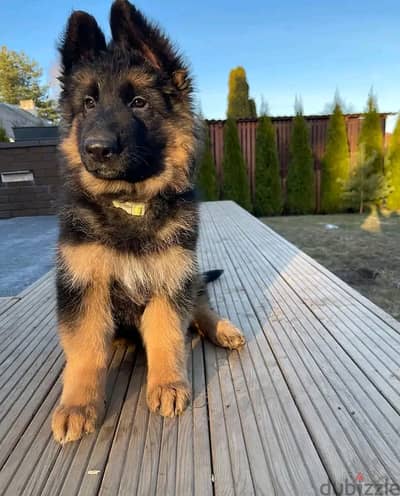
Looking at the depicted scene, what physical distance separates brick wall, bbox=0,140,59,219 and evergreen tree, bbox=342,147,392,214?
9.14 m

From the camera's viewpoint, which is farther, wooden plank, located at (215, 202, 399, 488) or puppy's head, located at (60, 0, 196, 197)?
puppy's head, located at (60, 0, 196, 197)

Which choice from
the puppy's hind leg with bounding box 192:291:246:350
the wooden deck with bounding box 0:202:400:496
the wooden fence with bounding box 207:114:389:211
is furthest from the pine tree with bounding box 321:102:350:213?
the puppy's hind leg with bounding box 192:291:246:350

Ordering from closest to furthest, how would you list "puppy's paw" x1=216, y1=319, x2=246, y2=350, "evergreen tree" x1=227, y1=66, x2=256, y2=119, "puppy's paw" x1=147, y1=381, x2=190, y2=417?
"puppy's paw" x1=147, y1=381, x2=190, y2=417, "puppy's paw" x1=216, y1=319, x2=246, y2=350, "evergreen tree" x1=227, y1=66, x2=256, y2=119

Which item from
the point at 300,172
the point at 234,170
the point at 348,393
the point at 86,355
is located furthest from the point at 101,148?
the point at 300,172

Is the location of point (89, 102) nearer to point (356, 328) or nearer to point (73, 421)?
point (73, 421)

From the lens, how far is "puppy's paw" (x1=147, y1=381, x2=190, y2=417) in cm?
137

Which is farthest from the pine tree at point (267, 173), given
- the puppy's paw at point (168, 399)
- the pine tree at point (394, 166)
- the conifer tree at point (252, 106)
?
the puppy's paw at point (168, 399)

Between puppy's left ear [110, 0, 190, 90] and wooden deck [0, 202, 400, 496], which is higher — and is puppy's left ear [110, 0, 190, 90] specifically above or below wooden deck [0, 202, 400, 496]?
above

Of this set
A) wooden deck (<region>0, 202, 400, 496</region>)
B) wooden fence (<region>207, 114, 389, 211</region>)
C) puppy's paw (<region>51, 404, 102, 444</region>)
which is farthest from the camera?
wooden fence (<region>207, 114, 389, 211</region>)

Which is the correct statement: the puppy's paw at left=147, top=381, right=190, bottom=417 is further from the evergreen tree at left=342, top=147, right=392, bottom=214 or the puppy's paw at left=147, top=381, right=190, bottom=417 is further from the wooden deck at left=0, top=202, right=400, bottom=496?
the evergreen tree at left=342, top=147, right=392, bottom=214

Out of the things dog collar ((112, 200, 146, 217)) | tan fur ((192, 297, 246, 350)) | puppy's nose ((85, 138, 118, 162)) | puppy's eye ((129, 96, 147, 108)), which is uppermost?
puppy's eye ((129, 96, 147, 108))

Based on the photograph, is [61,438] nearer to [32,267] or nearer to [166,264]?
[166,264]

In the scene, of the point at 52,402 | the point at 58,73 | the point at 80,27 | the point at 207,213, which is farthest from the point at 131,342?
the point at 207,213

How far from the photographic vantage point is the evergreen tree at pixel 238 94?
17.5 metres
